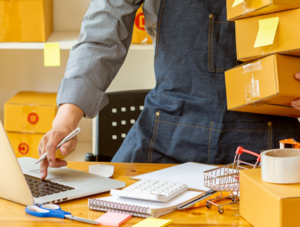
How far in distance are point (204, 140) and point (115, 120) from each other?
0.46 meters

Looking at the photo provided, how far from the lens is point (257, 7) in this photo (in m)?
0.74

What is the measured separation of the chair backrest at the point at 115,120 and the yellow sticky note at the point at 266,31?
0.72 m

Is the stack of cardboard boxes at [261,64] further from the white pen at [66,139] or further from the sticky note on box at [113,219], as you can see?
the white pen at [66,139]

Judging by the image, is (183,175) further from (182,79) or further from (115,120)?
(115,120)

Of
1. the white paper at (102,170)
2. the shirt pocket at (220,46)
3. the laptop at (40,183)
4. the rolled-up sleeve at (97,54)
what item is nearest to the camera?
the laptop at (40,183)

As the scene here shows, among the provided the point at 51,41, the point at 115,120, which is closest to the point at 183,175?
the point at 115,120

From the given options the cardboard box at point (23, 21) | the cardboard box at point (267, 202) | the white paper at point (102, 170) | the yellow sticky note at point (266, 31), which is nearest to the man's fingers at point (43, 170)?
the white paper at point (102, 170)

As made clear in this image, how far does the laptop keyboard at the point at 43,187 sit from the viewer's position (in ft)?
2.11

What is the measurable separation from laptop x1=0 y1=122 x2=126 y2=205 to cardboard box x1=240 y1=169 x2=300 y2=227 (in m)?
0.26

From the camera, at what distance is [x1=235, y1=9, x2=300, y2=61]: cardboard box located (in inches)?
27.8

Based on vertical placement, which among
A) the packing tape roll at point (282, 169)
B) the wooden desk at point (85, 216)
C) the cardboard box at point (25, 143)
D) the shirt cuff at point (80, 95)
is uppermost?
the shirt cuff at point (80, 95)

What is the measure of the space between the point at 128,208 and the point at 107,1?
2.22 ft

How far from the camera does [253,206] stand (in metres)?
0.53

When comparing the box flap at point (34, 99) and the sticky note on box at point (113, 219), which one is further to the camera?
the box flap at point (34, 99)
